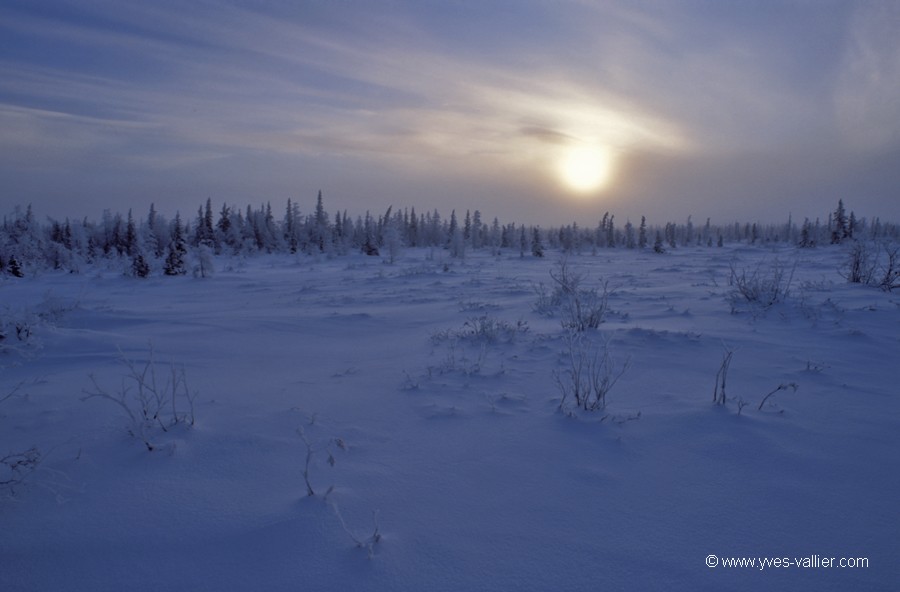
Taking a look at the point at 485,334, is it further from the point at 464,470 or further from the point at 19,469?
the point at 19,469

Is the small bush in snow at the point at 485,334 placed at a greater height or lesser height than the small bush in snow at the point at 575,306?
lesser

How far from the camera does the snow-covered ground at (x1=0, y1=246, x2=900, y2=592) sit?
1971 mm

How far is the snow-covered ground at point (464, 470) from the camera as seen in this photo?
6.47 ft

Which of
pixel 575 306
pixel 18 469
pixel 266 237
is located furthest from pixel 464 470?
pixel 266 237

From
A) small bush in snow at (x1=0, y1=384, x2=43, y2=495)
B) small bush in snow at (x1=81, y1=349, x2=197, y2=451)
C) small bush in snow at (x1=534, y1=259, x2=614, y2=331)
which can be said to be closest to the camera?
small bush in snow at (x1=0, y1=384, x2=43, y2=495)

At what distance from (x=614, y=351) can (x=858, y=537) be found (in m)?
3.18

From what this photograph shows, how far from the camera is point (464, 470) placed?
9.12 ft

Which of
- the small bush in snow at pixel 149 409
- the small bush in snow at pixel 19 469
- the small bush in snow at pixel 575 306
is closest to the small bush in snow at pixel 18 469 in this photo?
the small bush in snow at pixel 19 469

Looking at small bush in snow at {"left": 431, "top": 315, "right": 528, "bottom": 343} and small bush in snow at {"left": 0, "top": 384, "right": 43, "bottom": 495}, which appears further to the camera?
small bush in snow at {"left": 431, "top": 315, "right": 528, "bottom": 343}

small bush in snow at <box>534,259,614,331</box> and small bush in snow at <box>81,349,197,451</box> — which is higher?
small bush in snow at <box>534,259,614,331</box>

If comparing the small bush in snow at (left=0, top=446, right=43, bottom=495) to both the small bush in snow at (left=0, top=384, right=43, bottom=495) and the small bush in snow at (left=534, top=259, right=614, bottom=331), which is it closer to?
the small bush in snow at (left=0, top=384, right=43, bottom=495)

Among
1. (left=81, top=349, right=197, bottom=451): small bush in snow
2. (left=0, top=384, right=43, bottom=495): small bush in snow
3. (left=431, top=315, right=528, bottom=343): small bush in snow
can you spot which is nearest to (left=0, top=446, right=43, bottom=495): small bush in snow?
(left=0, top=384, right=43, bottom=495): small bush in snow

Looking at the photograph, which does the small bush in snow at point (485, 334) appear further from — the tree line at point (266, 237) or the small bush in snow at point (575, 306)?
the tree line at point (266, 237)

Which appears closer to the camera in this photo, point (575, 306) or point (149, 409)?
point (149, 409)
